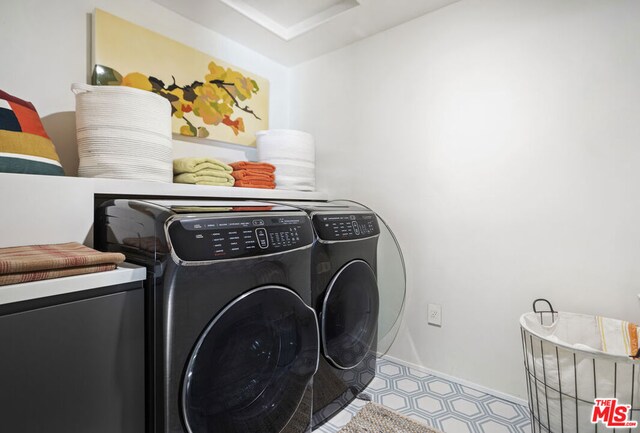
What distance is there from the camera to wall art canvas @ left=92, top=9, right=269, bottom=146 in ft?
5.08

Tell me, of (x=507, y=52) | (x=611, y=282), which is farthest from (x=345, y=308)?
(x=507, y=52)

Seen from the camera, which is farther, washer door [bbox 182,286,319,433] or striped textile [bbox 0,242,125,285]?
washer door [bbox 182,286,319,433]

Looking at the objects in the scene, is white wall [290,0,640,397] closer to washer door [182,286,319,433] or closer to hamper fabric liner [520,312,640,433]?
hamper fabric liner [520,312,640,433]

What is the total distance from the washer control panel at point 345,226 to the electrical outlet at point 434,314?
551mm

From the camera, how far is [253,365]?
1066 millimetres

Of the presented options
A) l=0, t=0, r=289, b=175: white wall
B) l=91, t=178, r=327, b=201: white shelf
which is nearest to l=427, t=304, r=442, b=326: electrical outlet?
l=91, t=178, r=327, b=201: white shelf

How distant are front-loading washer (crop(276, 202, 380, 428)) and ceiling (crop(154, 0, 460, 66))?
3.68ft

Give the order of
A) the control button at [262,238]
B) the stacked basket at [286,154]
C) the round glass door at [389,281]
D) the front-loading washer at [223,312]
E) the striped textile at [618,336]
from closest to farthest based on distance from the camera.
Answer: the front-loading washer at [223,312], the control button at [262,238], the striped textile at [618,336], the round glass door at [389,281], the stacked basket at [286,154]

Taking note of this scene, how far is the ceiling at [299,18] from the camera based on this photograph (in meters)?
1.81

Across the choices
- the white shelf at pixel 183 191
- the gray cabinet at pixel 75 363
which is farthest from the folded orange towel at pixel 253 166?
the gray cabinet at pixel 75 363

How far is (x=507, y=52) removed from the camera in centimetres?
162

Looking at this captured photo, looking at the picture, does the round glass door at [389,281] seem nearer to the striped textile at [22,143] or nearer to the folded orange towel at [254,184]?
the folded orange towel at [254,184]

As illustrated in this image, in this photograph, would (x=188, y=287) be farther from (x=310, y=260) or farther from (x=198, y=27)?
(x=198, y=27)

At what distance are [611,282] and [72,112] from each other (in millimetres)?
2462
